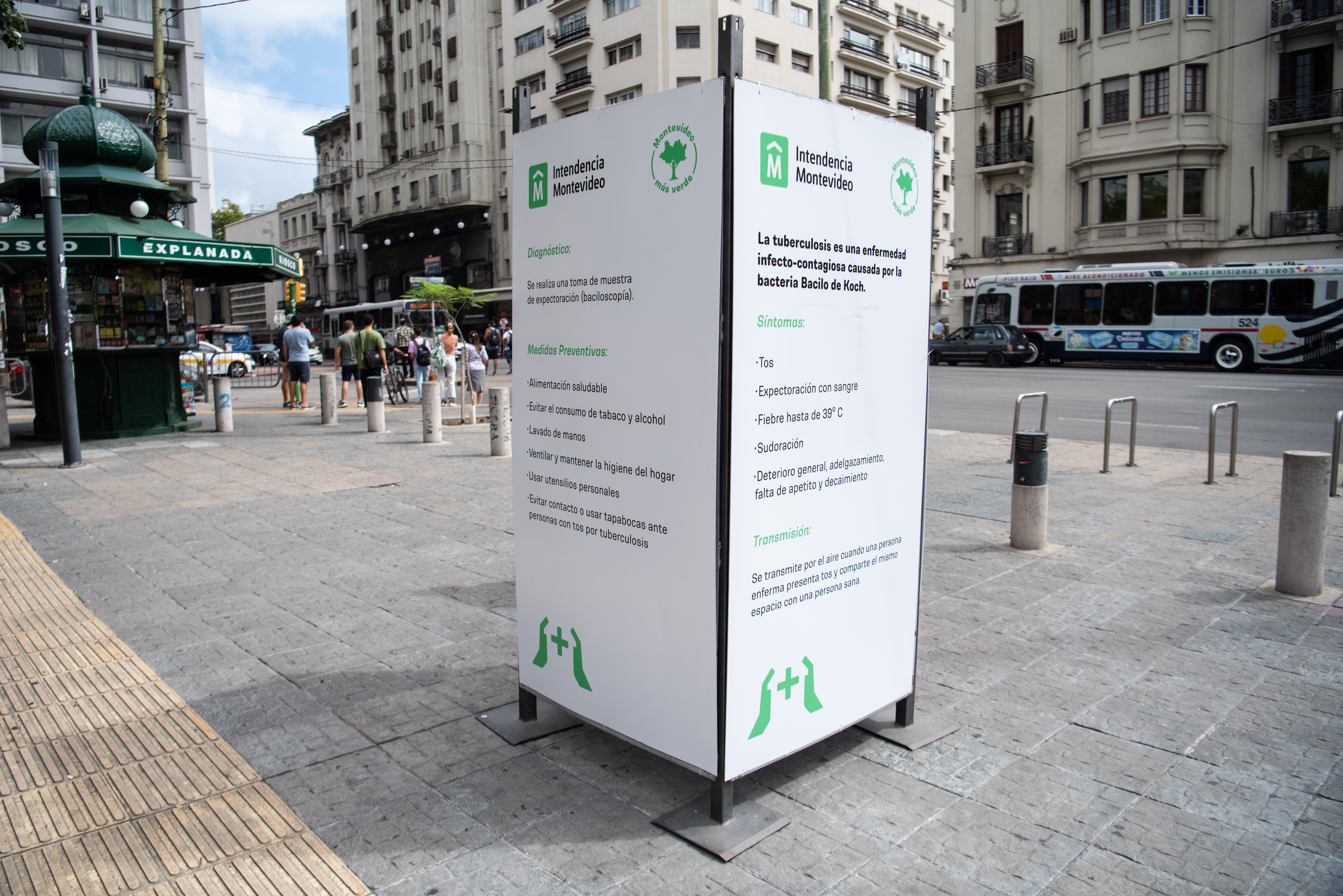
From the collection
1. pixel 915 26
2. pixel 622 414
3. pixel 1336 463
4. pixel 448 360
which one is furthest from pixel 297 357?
pixel 915 26

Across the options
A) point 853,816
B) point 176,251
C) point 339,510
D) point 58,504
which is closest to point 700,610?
point 853,816

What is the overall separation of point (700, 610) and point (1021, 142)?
4208 centimetres

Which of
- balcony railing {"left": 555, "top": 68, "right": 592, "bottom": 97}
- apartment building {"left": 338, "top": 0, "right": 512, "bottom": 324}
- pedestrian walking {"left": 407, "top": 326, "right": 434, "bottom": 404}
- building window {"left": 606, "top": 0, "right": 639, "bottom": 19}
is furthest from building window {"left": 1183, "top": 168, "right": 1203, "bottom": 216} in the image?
apartment building {"left": 338, "top": 0, "right": 512, "bottom": 324}

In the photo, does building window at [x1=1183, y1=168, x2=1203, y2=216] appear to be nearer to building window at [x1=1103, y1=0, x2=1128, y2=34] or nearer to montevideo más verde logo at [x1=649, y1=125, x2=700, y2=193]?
building window at [x1=1103, y1=0, x2=1128, y2=34]

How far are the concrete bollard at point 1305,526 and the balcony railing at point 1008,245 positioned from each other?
37344 mm

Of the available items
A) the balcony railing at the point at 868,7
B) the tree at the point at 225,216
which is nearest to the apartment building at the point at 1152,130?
the balcony railing at the point at 868,7

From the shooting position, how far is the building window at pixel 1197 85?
114ft

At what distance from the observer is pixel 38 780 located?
3346 millimetres

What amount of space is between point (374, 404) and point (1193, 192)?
33.3m

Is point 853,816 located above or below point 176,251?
below

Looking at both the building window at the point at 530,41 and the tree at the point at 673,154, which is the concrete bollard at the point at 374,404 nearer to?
the tree at the point at 673,154

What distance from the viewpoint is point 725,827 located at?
9.80 feet

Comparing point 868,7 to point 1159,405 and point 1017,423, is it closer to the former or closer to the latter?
point 1159,405

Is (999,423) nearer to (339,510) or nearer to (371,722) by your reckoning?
(339,510)
